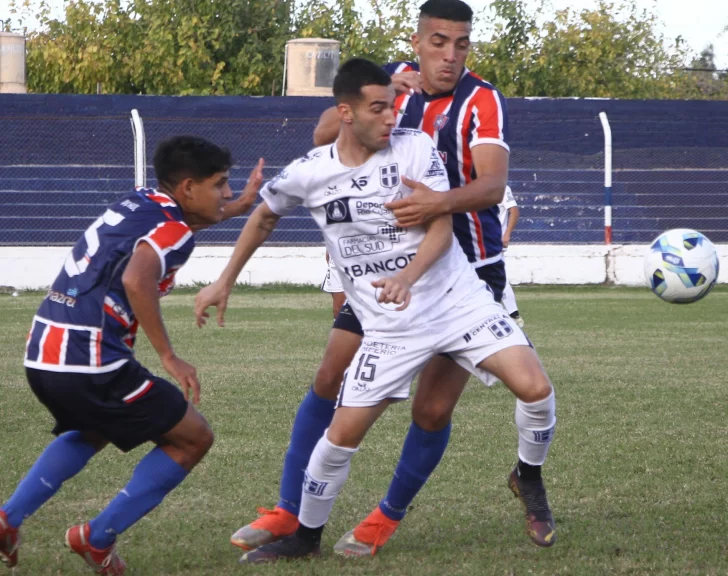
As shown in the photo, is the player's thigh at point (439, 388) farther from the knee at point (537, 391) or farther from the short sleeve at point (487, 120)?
the short sleeve at point (487, 120)

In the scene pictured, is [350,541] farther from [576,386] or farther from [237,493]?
[576,386]

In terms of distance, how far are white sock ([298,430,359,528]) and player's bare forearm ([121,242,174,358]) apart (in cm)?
64

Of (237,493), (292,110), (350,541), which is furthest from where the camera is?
(292,110)

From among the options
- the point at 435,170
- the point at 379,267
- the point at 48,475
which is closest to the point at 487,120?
the point at 435,170

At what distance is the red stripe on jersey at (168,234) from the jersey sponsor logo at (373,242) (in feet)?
1.85

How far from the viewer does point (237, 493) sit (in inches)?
182

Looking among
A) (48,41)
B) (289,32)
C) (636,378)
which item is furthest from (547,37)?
(636,378)

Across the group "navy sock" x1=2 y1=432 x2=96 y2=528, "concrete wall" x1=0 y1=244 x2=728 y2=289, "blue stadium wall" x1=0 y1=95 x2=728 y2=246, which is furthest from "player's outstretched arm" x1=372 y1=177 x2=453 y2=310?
"blue stadium wall" x1=0 y1=95 x2=728 y2=246

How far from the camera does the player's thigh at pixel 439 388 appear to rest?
3994 millimetres

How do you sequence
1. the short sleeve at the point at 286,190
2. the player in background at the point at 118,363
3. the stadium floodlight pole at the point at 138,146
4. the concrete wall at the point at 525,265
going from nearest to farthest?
the player in background at the point at 118,363
the short sleeve at the point at 286,190
the stadium floodlight pole at the point at 138,146
the concrete wall at the point at 525,265

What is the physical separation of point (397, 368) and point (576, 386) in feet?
12.9

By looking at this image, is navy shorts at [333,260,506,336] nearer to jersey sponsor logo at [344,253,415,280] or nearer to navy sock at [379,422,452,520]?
jersey sponsor logo at [344,253,415,280]

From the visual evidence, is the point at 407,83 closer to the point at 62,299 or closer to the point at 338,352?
the point at 338,352

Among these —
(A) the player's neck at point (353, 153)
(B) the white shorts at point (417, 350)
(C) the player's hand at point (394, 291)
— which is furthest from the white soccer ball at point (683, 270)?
(C) the player's hand at point (394, 291)
